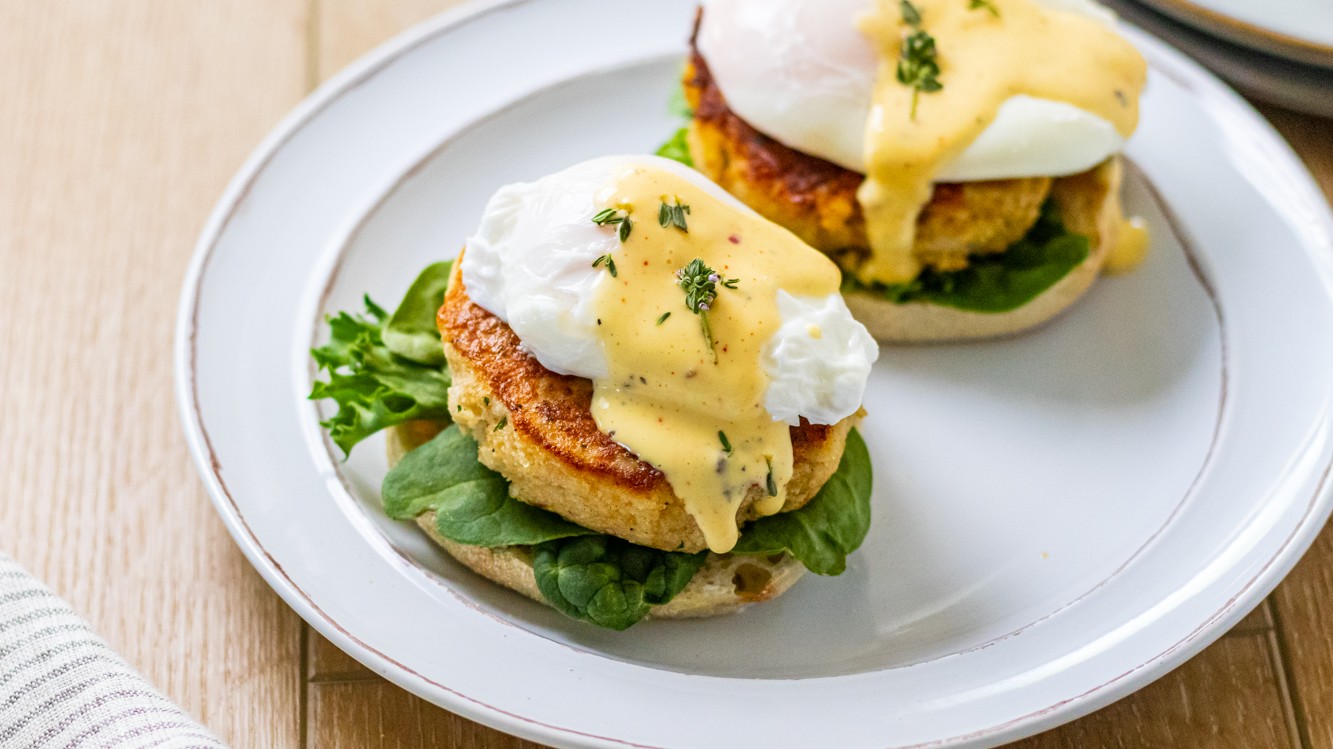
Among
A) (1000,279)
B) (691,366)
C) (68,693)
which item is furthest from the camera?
(1000,279)

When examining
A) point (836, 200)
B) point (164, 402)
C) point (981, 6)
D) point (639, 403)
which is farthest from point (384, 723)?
point (981, 6)

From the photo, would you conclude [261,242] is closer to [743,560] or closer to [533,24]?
[533,24]

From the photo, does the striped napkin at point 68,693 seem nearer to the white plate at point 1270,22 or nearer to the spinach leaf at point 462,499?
the spinach leaf at point 462,499

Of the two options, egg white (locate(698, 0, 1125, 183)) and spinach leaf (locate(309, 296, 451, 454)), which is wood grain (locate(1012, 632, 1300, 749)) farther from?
spinach leaf (locate(309, 296, 451, 454))

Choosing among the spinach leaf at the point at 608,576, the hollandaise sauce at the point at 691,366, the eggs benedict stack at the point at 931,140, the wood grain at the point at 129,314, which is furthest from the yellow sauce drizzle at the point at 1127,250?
the wood grain at the point at 129,314

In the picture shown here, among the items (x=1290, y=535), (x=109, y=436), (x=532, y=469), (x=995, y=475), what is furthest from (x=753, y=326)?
(x=109, y=436)

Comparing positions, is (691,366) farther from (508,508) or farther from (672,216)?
(508,508)

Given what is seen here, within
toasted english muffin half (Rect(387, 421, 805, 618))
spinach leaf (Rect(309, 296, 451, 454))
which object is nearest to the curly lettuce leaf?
spinach leaf (Rect(309, 296, 451, 454))
